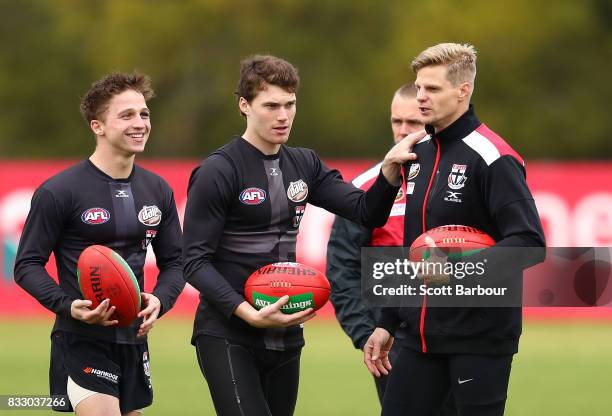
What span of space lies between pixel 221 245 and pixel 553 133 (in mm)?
24543

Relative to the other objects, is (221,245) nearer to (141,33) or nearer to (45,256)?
(45,256)

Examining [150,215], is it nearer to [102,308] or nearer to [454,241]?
[102,308]

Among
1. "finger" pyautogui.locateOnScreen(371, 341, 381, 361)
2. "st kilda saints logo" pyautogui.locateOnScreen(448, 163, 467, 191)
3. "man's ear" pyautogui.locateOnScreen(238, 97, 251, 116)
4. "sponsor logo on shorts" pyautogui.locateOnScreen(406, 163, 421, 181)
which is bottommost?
"finger" pyautogui.locateOnScreen(371, 341, 381, 361)

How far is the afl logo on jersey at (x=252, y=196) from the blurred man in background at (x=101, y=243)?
28.1 inches

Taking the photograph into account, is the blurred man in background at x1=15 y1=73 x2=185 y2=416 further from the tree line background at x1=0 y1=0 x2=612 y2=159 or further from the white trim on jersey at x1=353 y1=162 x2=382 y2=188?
the tree line background at x1=0 y1=0 x2=612 y2=159

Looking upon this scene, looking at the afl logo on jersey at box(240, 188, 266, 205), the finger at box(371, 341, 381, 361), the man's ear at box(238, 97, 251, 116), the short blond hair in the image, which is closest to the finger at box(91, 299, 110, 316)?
the afl logo on jersey at box(240, 188, 266, 205)

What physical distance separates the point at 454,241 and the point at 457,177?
0.33 meters

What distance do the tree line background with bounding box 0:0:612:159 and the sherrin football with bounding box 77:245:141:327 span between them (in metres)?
22.4

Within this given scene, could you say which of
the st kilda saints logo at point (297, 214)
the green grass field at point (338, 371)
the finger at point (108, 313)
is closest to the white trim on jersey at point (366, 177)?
the st kilda saints logo at point (297, 214)

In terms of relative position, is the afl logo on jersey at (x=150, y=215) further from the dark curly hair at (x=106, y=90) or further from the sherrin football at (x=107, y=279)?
the dark curly hair at (x=106, y=90)

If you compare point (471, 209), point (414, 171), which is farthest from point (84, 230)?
point (471, 209)

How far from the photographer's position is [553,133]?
97.3ft

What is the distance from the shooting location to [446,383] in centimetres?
583

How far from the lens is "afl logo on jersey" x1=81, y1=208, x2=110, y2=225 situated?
246 inches
